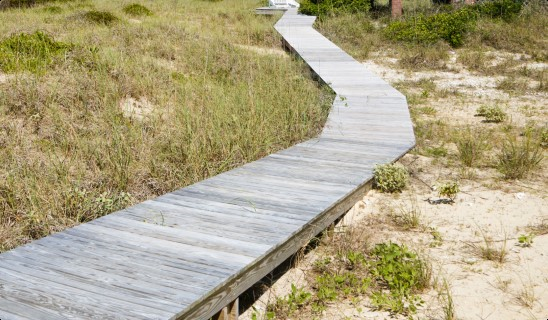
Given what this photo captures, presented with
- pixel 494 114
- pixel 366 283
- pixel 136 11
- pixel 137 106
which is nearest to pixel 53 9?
pixel 136 11

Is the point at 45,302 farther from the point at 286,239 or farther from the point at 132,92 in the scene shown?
the point at 132,92

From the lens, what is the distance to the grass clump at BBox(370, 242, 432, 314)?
3.23 metres

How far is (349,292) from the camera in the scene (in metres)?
3.39

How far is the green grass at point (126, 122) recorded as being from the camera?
4195mm

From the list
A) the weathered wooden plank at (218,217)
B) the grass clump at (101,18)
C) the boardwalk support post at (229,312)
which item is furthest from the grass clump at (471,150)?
the grass clump at (101,18)

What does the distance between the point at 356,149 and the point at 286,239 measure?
2.19 metres

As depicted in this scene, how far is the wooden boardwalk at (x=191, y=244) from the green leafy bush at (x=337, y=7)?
1073 cm

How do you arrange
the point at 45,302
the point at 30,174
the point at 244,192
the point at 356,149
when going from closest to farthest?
the point at 45,302 < the point at 244,192 < the point at 30,174 < the point at 356,149

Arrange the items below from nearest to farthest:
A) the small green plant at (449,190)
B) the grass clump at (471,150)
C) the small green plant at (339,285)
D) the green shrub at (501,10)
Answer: the small green plant at (339,285), the small green plant at (449,190), the grass clump at (471,150), the green shrub at (501,10)

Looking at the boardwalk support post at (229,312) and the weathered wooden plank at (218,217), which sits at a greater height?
the weathered wooden plank at (218,217)

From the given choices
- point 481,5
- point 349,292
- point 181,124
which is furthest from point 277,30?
point 349,292

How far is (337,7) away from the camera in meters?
15.6

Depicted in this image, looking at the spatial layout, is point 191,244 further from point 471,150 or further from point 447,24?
point 447,24

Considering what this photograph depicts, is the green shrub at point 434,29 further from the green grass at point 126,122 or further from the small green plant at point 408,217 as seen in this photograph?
the small green plant at point 408,217
